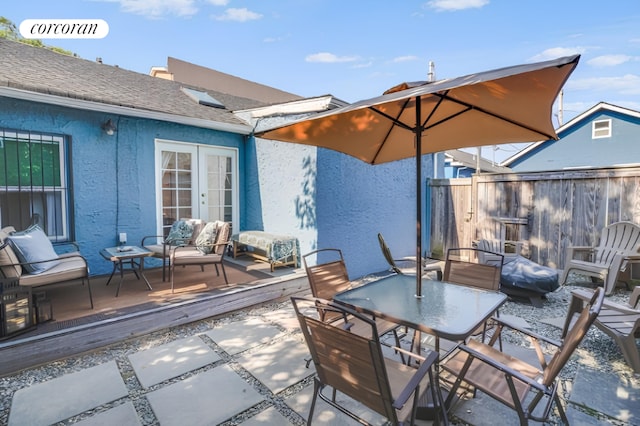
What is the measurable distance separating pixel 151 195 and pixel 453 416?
5.57 metres

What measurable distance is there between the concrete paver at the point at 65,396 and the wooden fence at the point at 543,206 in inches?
267

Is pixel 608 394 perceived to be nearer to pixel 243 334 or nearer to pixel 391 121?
pixel 391 121

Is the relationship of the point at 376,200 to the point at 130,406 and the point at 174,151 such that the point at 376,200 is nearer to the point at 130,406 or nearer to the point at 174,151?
the point at 174,151

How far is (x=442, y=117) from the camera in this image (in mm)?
3084

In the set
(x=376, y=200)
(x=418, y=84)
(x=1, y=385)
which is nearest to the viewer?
(x=418, y=84)

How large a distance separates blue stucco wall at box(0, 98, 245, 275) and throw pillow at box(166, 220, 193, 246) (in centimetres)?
57

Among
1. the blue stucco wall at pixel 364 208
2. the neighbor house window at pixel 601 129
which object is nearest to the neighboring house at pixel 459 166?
the neighbor house window at pixel 601 129

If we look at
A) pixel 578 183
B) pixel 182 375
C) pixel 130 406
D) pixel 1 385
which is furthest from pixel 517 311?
pixel 1 385

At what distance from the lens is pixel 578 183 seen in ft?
19.6

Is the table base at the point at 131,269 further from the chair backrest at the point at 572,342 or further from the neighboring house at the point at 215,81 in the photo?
the neighboring house at the point at 215,81

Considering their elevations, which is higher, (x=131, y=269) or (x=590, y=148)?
(x=590, y=148)

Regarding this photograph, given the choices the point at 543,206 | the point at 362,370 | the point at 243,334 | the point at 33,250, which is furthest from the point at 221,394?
the point at 543,206

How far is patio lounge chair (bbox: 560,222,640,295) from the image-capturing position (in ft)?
16.3

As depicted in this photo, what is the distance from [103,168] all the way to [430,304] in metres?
5.37
